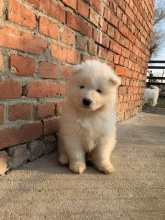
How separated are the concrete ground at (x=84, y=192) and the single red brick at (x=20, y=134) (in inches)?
8.0

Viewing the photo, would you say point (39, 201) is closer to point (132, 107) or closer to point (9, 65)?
point (9, 65)

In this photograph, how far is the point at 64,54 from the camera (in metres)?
1.72

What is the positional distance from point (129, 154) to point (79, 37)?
1.29 m

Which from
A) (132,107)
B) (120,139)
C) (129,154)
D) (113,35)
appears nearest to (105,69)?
(129,154)

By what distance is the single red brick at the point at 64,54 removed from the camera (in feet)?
5.25

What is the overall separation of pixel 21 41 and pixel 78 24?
2.54 ft

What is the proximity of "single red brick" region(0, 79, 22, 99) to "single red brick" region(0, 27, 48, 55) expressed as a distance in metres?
0.24

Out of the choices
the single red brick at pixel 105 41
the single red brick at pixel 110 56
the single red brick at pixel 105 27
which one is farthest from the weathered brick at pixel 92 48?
the single red brick at pixel 110 56

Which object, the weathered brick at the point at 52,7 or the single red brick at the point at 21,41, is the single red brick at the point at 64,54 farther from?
the weathered brick at the point at 52,7

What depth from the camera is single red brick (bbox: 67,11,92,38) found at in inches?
67.8

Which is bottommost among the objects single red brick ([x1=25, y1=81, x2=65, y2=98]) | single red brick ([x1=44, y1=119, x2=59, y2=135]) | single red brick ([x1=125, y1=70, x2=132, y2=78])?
single red brick ([x1=44, y1=119, x2=59, y2=135])

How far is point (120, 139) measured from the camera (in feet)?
7.41

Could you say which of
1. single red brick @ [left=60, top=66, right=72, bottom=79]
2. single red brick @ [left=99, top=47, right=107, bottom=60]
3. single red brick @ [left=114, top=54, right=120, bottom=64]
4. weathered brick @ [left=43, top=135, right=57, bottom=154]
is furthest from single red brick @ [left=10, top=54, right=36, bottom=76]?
single red brick @ [left=114, top=54, right=120, bottom=64]

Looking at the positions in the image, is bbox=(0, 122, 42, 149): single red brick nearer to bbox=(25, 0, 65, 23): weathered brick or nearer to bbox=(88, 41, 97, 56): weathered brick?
bbox=(25, 0, 65, 23): weathered brick
